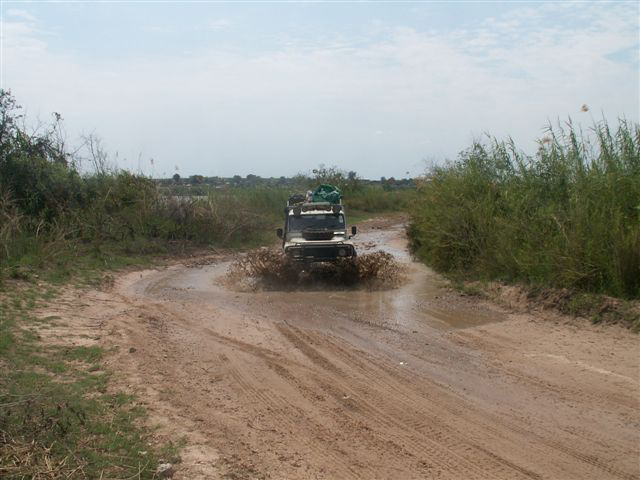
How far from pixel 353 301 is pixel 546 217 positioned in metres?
4.53

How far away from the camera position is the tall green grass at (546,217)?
1167cm

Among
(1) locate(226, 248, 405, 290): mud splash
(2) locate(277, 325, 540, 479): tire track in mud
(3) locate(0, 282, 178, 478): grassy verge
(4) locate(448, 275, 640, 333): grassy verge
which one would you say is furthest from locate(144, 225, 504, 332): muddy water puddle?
(3) locate(0, 282, 178, 478): grassy verge

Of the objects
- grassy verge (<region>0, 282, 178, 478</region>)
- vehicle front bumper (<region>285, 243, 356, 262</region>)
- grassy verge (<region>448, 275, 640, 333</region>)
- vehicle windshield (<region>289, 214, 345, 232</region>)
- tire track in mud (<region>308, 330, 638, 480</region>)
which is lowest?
tire track in mud (<region>308, 330, 638, 480</region>)

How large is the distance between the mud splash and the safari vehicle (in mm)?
284

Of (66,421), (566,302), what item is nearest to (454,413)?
(66,421)

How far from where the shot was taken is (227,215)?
27.9 metres

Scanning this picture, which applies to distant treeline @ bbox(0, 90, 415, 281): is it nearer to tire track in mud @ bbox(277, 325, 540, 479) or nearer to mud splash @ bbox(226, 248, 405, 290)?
mud splash @ bbox(226, 248, 405, 290)

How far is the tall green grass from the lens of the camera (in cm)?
1167

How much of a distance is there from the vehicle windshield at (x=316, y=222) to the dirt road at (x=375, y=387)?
3.80 metres

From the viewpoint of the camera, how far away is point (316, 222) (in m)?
16.9

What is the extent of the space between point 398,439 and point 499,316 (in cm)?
673

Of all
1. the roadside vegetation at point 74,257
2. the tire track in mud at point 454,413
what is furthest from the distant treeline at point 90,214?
the tire track in mud at point 454,413

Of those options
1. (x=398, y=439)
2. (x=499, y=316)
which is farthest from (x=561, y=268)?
(x=398, y=439)

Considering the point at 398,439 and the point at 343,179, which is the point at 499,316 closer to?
the point at 398,439
